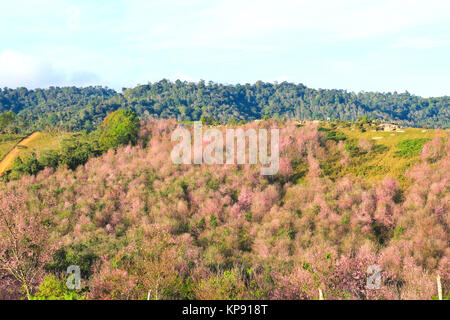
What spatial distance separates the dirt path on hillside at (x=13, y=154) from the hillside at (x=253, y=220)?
330 inches

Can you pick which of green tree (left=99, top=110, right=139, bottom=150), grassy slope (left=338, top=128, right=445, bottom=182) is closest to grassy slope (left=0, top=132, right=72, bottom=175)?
green tree (left=99, top=110, right=139, bottom=150)

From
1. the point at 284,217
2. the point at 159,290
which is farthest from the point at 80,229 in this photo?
the point at 284,217

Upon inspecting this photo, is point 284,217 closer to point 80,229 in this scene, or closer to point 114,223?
point 114,223

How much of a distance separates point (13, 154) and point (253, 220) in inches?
1742

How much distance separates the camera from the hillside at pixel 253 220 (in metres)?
15.8

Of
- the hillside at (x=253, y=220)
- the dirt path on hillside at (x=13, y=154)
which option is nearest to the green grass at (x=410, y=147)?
the hillside at (x=253, y=220)

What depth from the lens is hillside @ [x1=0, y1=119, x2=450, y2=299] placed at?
622 inches

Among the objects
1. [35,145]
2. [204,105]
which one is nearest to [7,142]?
[35,145]

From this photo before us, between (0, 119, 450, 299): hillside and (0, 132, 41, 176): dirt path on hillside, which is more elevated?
(0, 132, 41, 176): dirt path on hillside

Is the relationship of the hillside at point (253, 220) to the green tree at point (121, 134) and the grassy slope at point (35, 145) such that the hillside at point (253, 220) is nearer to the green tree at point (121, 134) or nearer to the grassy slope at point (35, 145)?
the green tree at point (121, 134)

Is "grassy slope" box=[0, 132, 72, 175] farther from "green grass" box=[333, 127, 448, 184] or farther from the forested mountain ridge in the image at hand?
the forested mountain ridge

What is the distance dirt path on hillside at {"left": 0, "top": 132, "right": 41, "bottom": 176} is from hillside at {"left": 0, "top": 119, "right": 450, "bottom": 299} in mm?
8393
